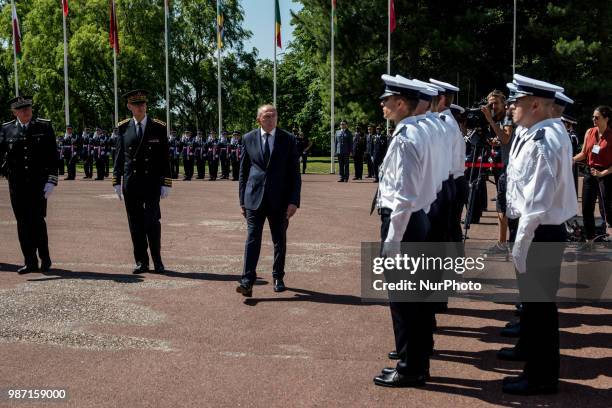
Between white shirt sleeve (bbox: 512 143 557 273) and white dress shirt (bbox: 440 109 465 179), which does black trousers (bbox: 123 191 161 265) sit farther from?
white shirt sleeve (bbox: 512 143 557 273)

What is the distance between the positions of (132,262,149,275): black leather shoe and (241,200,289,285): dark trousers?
1629mm

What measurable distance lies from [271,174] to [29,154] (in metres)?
3.31

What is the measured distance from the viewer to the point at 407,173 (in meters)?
4.66

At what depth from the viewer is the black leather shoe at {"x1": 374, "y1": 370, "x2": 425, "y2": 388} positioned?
4.88 m

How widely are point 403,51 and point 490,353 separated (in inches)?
1302

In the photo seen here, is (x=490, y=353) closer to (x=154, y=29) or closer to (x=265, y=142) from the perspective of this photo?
(x=265, y=142)

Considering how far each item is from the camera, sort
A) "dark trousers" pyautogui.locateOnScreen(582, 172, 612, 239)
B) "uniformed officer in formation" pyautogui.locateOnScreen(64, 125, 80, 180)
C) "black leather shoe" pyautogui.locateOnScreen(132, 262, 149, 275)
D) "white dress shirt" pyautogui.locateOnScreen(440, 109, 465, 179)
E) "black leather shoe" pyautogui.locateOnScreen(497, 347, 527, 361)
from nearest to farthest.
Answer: "black leather shoe" pyautogui.locateOnScreen(497, 347, 527, 361) < "white dress shirt" pyautogui.locateOnScreen(440, 109, 465, 179) < "black leather shoe" pyautogui.locateOnScreen(132, 262, 149, 275) < "dark trousers" pyautogui.locateOnScreen(582, 172, 612, 239) < "uniformed officer in formation" pyautogui.locateOnScreen(64, 125, 80, 180)

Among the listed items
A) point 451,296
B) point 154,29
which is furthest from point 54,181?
point 154,29

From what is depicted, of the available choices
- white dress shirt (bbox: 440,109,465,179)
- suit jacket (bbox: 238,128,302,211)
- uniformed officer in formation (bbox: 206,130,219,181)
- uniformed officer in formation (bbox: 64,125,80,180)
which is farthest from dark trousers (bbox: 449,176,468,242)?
uniformed officer in formation (bbox: 64,125,80,180)

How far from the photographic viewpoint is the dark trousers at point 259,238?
7531mm

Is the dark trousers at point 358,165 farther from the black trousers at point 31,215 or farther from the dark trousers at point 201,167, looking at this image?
the black trousers at point 31,215

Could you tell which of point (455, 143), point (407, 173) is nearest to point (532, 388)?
point (407, 173)

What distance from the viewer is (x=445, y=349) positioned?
580cm

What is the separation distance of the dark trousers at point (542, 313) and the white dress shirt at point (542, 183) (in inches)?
3.7
